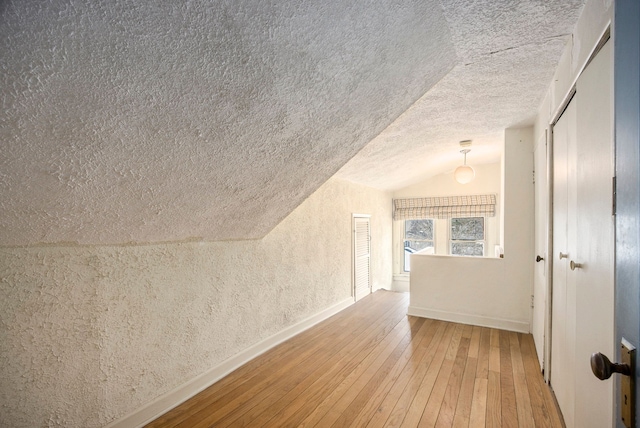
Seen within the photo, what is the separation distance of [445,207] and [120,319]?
540 centimetres

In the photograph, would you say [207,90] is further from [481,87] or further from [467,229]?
[467,229]

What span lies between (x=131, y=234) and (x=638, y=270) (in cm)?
193

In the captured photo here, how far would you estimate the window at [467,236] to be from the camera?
5.56 metres

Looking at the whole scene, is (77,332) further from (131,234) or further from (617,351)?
(617,351)

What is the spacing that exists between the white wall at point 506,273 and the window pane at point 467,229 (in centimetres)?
261

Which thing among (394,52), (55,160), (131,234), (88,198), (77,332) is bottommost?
(77,332)

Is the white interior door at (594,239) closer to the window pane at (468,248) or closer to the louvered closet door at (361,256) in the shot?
the louvered closet door at (361,256)

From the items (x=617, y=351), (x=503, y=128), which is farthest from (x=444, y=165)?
(x=617, y=351)

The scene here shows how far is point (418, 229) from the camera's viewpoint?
6133 millimetres

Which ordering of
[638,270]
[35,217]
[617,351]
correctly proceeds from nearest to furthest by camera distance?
[638,270] → [617,351] → [35,217]

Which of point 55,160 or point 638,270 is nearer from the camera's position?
point 638,270

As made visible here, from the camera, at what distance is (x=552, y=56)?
1775 mm

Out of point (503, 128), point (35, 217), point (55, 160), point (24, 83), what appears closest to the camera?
point (24, 83)

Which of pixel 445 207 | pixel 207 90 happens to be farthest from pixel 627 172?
pixel 445 207
